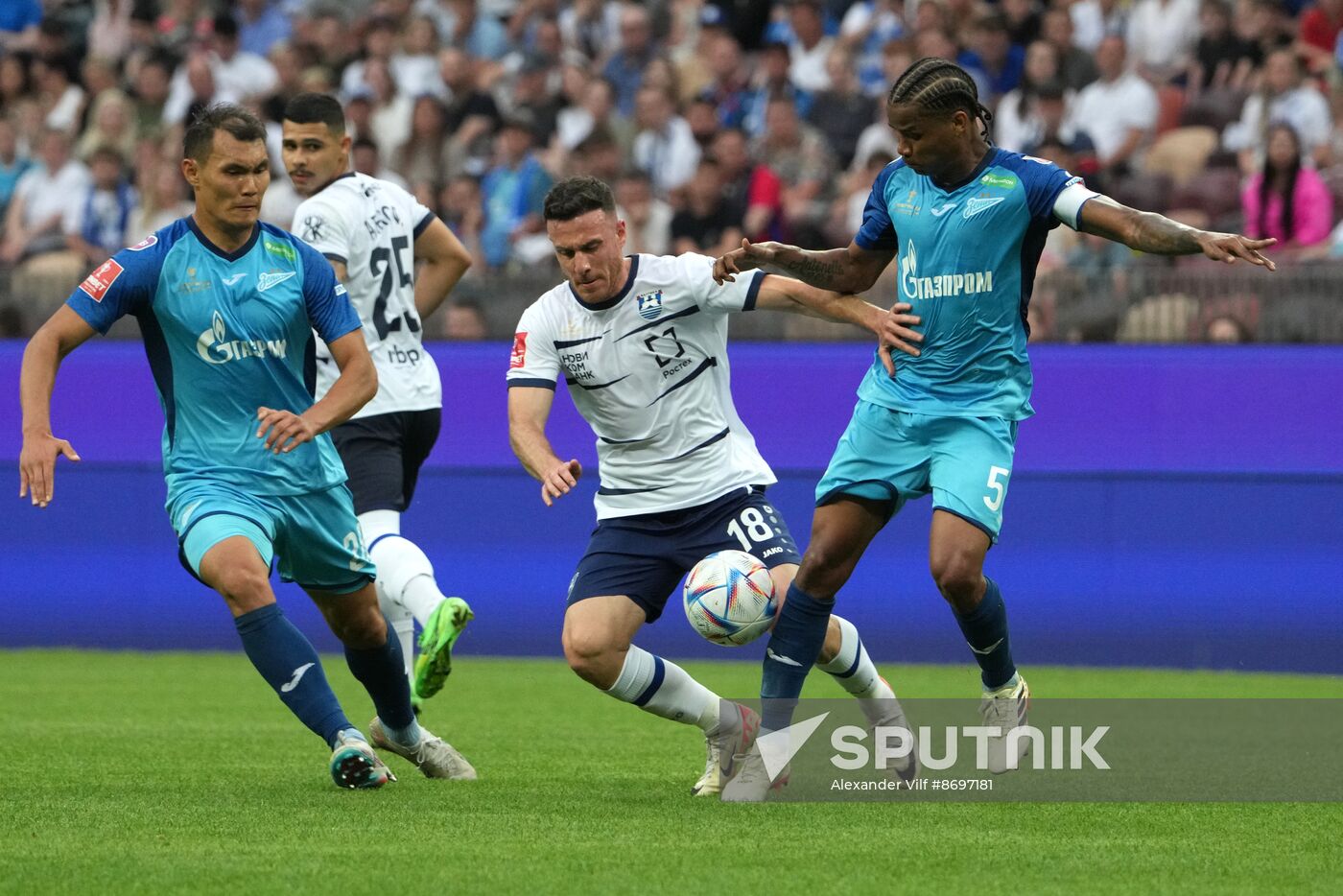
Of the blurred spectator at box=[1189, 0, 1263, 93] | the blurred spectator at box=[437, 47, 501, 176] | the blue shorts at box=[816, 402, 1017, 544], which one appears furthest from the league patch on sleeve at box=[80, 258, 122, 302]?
the blurred spectator at box=[1189, 0, 1263, 93]

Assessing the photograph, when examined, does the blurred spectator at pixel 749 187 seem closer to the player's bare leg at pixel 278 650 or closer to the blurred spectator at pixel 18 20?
the player's bare leg at pixel 278 650

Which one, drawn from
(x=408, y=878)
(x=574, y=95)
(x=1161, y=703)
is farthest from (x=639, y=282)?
(x=574, y=95)

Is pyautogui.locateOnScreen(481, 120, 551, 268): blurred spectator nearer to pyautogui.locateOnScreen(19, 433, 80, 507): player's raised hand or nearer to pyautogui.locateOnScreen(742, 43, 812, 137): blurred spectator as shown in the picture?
pyautogui.locateOnScreen(742, 43, 812, 137): blurred spectator

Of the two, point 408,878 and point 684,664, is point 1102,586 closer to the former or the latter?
point 684,664

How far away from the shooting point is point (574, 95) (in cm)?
1669

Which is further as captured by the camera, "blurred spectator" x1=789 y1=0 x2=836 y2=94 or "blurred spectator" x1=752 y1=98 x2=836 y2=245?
"blurred spectator" x1=789 y1=0 x2=836 y2=94

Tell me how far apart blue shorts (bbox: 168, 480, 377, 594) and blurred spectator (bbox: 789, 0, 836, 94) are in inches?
387

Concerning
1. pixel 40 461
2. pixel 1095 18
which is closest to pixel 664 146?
pixel 1095 18

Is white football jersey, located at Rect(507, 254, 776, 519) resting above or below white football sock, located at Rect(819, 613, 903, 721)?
above

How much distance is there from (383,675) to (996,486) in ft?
7.79

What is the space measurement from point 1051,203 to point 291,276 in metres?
2.67

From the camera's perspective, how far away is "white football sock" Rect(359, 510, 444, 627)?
337 inches

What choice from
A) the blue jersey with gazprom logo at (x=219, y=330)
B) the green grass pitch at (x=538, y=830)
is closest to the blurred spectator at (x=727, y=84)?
the green grass pitch at (x=538, y=830)

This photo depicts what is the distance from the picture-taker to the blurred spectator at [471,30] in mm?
17797
